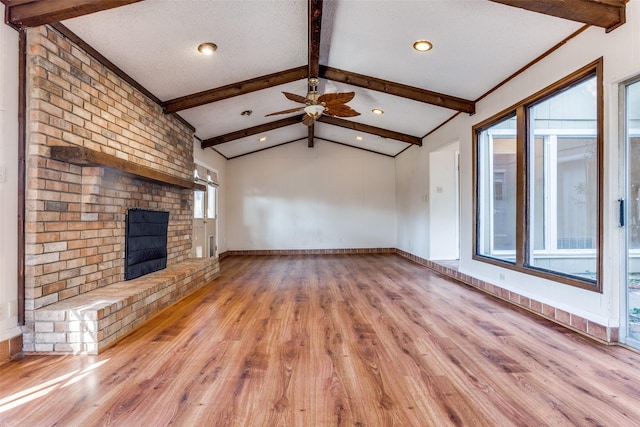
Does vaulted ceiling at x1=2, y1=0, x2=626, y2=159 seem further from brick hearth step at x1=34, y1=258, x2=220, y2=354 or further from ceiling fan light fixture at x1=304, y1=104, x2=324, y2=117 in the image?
brick hearth step at x1=34, y1=258, x2=220, y2=354

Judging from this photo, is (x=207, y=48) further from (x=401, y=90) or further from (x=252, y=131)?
(x=252, y=131)

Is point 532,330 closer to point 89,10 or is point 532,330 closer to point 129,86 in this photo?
point 89,10

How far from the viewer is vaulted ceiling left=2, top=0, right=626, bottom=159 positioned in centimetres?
291

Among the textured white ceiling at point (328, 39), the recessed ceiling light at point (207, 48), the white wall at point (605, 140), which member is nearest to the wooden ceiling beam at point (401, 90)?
the textured white ceiling at point (328, 39)

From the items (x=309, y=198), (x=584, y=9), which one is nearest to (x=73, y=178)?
(x=584, y=9)

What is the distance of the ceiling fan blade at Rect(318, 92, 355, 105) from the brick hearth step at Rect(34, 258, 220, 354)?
9.43 feet

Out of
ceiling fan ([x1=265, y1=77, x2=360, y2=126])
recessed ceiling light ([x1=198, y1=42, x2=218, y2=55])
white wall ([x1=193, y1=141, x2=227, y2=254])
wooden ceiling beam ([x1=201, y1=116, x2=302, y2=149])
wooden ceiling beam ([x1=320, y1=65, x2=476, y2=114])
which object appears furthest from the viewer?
white wall ([x1=193, y1=141, x2=227, y2=254])

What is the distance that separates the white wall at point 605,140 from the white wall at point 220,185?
16.3 ft

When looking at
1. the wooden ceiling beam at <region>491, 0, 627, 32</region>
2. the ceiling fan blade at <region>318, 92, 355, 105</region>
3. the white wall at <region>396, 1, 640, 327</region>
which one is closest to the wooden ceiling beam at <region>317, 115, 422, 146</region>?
the white wall at <region>396, 1, 640, 327</region>

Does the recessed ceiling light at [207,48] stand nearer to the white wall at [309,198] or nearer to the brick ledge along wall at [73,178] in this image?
the brick ledge along wall at [73,178]

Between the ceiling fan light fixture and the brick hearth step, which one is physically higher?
the ceiling fan light fixture

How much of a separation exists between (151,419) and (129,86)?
355 centimetres

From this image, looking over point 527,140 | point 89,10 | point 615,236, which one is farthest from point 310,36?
point 615,236

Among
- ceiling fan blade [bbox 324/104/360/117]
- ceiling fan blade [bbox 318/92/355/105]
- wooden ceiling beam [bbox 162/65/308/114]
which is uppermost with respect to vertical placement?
wooden ceiling beam [bbox 162/65/308/114]
